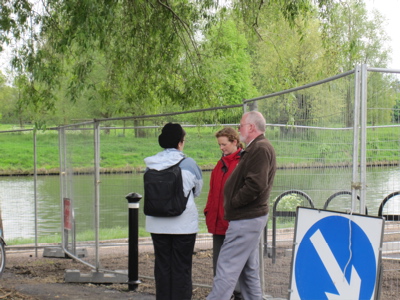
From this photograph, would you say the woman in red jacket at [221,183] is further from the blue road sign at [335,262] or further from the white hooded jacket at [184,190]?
the blue road sign at [335,262]

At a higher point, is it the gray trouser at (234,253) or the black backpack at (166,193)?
the black backpack at (166,193)

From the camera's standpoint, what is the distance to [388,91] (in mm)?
4684

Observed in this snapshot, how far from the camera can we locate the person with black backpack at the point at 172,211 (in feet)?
19.3

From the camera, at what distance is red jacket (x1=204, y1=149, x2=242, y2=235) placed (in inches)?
241

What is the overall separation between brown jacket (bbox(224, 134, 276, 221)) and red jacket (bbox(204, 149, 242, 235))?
62 centimetres

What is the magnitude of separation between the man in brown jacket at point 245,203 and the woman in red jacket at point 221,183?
23.8 inches

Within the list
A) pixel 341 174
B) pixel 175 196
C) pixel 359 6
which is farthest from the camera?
pixel 359 6

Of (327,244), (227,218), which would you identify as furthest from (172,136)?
(327,244)

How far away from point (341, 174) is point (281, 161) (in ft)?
4.00

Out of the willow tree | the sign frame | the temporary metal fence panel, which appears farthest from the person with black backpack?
the willow tree

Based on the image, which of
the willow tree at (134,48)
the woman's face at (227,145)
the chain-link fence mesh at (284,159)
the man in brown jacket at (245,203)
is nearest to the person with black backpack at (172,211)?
the woman's face at (227,145)

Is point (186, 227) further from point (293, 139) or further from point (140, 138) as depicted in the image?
point (140, 138)

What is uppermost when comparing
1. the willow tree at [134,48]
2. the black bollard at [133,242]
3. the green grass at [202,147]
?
the willow tree at [134,48]

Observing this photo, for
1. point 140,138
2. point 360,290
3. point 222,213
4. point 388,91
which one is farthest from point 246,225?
point 140,138
